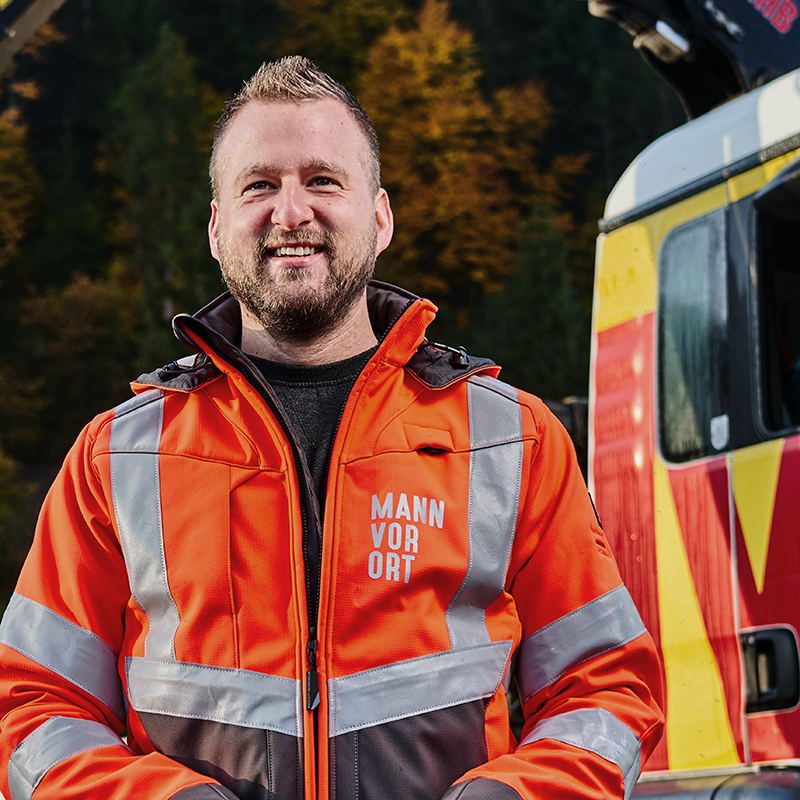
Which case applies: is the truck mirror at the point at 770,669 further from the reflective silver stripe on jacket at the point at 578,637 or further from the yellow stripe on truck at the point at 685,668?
the reflective silver stripe on jacket at the point at 578,637

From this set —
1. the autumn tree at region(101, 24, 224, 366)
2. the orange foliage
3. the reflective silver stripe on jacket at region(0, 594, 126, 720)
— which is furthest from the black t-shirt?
the autumn tree at region(101, 24, 224, 366)

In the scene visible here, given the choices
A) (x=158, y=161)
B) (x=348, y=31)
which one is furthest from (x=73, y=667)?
(x=348, y=31)

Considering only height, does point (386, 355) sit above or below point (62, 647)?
above

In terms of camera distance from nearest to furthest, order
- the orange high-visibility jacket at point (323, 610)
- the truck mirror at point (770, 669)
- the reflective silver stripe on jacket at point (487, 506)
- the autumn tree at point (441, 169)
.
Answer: the orange high-visibility jacket at point (323, 610), the reflective silver stripe on jacket at point (487, 506), the truck mirror at point (770, 669), the autumn tree at point (441, 169)

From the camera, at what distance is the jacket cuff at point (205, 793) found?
69.5 inches

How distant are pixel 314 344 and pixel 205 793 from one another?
2.88ft

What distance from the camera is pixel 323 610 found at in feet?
6.22

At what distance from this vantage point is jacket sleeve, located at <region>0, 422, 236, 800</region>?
1.83m

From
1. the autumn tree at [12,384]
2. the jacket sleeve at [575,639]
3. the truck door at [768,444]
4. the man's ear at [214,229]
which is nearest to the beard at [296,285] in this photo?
the man's ear at [214,229]

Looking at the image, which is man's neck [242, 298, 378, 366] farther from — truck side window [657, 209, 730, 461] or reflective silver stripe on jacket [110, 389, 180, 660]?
truck side window [657, 209, 730, 461]

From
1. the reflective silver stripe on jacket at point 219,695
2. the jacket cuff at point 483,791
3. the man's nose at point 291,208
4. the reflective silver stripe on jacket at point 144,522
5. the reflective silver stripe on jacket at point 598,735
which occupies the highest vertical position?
the man's nose at point 291,208

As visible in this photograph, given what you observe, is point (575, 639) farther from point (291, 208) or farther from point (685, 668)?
point (685, 668)

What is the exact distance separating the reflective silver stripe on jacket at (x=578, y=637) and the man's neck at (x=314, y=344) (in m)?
→ 0.68

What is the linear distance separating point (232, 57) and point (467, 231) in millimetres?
14973
